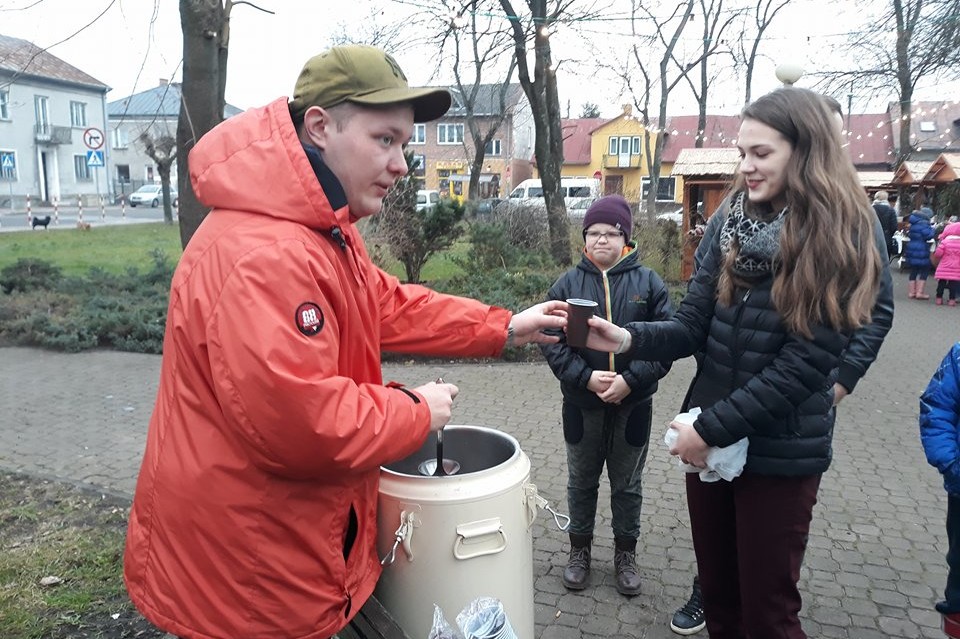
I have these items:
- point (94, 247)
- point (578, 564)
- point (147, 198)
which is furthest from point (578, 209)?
point (147, 198)

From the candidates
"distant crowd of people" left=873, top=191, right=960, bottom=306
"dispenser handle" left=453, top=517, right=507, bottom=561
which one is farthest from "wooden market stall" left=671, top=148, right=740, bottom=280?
"dispenser handle" left=453, top=517, right=507, bottom=561

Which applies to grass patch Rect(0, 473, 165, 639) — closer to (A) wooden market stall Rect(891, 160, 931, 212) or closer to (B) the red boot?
(B) the red boot

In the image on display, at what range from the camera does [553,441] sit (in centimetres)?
580

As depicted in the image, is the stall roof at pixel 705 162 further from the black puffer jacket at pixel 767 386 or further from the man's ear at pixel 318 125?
the man's ear at pixel 318 125

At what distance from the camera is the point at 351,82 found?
68.5 inches


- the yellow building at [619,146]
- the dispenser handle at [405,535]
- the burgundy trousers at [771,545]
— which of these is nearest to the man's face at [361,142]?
the dispenser handle at [405,535]

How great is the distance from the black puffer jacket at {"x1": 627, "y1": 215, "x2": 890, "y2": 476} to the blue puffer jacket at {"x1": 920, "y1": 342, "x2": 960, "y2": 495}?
0.44 meters

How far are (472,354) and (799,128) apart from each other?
1.22m

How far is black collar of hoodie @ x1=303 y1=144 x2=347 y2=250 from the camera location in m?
1.74

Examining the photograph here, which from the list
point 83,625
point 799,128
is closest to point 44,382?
point 83,625

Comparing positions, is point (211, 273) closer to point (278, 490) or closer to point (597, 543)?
point (278, 490)

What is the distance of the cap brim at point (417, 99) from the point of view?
5.70ft

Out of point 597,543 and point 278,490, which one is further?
point 597,543

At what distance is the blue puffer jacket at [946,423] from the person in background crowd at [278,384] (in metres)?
1.84
